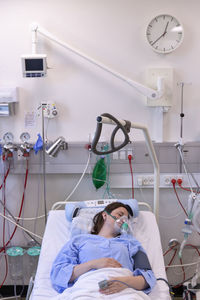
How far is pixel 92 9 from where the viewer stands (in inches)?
103

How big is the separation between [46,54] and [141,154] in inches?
42.3

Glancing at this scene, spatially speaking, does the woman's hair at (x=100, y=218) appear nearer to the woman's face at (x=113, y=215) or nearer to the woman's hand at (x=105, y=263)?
the woman's face at (x=113, y=215)

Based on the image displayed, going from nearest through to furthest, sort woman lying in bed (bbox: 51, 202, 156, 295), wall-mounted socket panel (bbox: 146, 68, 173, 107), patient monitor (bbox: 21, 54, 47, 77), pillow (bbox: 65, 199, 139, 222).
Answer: woman lying in bed (bbox: 51, 202, 156, 295) → pillow (bbox: 65, 199, 139, 222) → patient monitor (bbox: 21, 54, 47, 77) → wall-mounted socket panel (bbox: 146, 68, 173, 107)

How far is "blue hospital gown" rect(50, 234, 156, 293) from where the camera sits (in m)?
1.88

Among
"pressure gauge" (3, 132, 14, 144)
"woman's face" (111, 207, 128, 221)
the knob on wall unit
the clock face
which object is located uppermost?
the clock face

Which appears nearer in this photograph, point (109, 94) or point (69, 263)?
point (69, 263)

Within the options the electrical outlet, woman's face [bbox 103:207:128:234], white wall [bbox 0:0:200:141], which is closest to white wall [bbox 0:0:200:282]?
white wall [bbox 0:0:200:141]

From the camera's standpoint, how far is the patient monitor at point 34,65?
2.48 metres

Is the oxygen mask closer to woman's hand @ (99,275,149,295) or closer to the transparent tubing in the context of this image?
woman's hand @ (99,275,149,295)

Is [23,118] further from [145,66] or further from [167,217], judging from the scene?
[167,217]

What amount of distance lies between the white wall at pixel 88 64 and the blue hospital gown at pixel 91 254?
762 mm

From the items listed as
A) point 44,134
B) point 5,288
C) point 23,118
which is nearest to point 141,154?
point 44,134

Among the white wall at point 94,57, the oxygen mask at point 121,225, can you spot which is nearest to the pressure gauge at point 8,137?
the white wall at point 94,57

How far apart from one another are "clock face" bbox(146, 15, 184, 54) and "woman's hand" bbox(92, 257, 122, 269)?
1.57 metres
